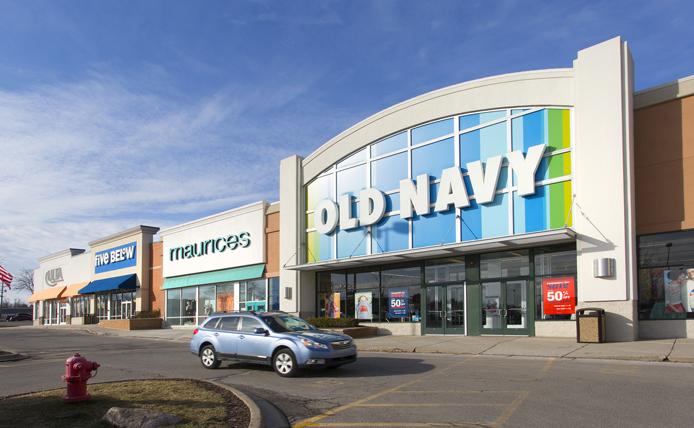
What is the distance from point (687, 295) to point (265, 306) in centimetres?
2101

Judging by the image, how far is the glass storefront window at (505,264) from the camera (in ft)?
65.5

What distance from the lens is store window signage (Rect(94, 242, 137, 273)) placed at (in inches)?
1695

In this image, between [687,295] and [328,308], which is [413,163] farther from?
[687,295]

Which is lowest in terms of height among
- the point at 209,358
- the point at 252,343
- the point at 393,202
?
the point at 209,358

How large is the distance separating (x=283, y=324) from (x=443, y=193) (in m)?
10.8

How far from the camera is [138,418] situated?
669cm

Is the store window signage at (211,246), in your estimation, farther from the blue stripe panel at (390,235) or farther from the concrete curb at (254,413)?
the concrete curb at (254,413)

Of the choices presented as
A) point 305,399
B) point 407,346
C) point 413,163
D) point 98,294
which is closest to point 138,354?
point 407,346

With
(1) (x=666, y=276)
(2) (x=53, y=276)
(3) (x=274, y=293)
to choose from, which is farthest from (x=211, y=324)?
(2) (x=53, y=276)

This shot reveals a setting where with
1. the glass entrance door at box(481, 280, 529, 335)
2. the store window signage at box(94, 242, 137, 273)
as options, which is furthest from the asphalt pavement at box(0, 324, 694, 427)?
the store window signage at box(94, 242, 137, 273)

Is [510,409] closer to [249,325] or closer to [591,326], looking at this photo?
[249,325]

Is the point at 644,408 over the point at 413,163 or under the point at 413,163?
under

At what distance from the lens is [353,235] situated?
25281mm

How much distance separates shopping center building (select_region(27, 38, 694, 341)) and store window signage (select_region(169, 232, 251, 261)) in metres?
0.75
